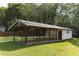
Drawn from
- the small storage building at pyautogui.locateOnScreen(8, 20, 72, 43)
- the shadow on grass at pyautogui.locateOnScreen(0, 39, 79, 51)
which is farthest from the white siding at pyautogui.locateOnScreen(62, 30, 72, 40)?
the shadow on grass at pyautogui.locateOnScreen(0, 39, 79, 51)

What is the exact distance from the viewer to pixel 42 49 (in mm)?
6395

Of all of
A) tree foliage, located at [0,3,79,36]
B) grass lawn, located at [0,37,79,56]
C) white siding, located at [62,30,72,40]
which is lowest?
grass lawn, located at [0,37,79,56]

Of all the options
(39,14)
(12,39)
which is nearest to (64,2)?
(39,14)

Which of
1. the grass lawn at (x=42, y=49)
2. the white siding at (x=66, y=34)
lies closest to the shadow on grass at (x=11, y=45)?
the grass lawn at (x=42, y=49)

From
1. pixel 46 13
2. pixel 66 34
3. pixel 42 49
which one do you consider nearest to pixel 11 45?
pixel 42 49

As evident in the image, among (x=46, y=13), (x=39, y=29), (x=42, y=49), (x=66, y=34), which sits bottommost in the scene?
(x=42, y=49)

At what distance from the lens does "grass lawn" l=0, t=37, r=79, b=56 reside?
6290 millimetres

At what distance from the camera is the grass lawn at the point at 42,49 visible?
20.6 feet

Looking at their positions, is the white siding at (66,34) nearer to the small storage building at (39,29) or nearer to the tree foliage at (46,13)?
the small storage building at (39,29)

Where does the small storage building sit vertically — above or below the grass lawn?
above

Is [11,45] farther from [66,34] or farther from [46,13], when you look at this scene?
[66,34]

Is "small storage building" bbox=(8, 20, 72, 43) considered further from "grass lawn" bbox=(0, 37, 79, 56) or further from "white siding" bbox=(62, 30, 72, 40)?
"grass lawn" bbox=(0, 37, 79, 56)

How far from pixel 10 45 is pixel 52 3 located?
1362 mm

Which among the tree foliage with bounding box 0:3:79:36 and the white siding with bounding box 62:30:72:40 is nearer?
the tree foliage with bounding box 0:3:79:36
